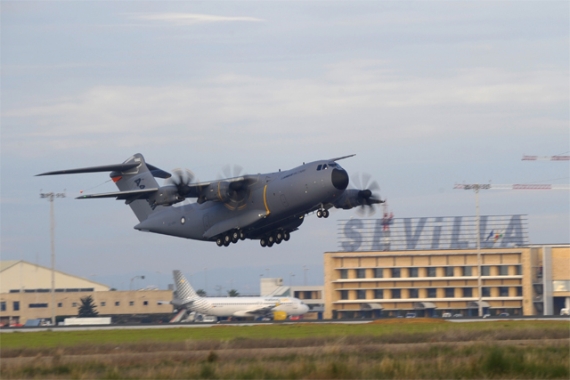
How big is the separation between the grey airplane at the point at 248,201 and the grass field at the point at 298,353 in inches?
208

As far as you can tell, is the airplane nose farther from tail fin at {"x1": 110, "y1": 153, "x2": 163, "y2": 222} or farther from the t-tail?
tail fin at {"x1": 110, "y1": 153, "x2": 163, "y2": 222}

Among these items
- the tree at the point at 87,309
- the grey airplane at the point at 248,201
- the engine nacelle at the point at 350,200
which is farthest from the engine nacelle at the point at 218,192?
the tree at the point at 87,309

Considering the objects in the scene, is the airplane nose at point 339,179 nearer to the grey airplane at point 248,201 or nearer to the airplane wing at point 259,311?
the grey airplane at point 248,201

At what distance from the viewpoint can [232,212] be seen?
37.5m

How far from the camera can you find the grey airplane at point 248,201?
112 feet

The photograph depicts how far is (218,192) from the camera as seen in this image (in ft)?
121

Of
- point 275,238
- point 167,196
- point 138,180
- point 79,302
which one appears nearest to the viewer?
point 167,196

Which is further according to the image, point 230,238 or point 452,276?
point 452,276

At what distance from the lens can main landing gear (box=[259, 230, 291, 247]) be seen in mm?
39156

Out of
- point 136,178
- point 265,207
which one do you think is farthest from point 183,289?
point 265,207

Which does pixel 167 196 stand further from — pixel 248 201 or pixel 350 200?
pixel 350 200

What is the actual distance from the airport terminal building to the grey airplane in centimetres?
4136

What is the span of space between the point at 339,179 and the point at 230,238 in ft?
24.5

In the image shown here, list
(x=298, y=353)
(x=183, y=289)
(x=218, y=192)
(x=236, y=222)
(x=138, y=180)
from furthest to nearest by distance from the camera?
1. (x=183, y=289)
2. (x=138, y=180)
3. (x=236, y=222)
4. (x=218, y=192)
5. (x=298, y=353)
